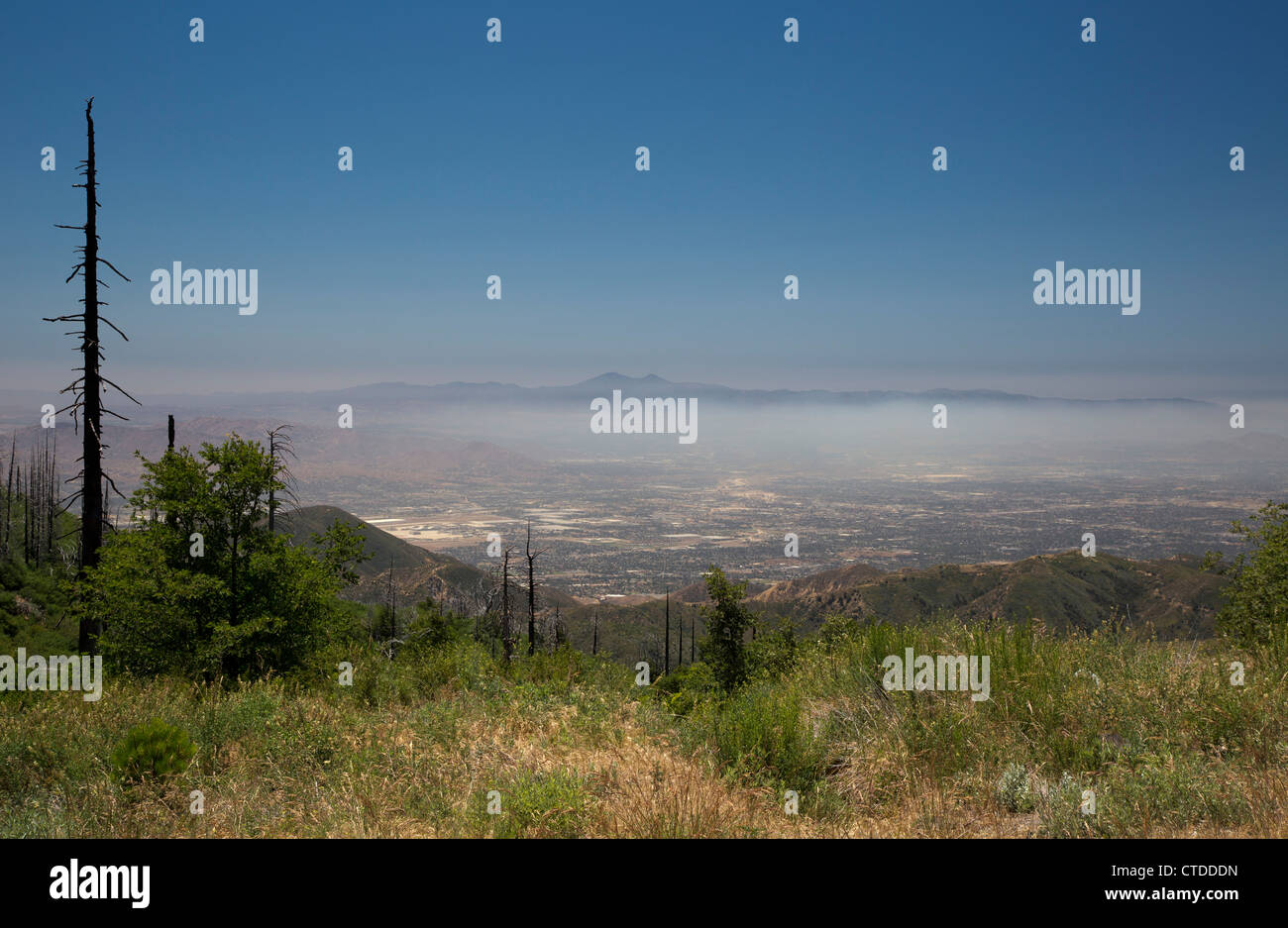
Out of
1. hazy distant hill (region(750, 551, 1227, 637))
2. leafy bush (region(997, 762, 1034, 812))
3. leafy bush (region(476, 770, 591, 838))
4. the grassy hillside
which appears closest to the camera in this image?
leafy bush (region(476, 770, 591, 838))

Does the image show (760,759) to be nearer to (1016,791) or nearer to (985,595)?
(1016,791)

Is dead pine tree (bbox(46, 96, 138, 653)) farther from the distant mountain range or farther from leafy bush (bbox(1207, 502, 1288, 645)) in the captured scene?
the distant mountain range

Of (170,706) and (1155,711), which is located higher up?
(1155,711)

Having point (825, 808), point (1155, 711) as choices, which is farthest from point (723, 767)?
point (1155, 711)

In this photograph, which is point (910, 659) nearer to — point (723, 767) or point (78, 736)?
point (723, 767)

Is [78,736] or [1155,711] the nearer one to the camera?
[1155,711]

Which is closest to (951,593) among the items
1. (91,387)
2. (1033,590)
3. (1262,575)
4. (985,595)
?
(985,595)

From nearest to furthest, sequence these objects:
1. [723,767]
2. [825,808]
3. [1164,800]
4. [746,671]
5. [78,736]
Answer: [1164,800] < [825,808] < [723,767] < [78,736] < [746,671]

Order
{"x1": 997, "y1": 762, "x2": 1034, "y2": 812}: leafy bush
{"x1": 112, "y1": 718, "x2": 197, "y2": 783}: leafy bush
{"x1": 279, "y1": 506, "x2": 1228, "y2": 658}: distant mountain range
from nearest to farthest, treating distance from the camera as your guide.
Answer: {"x1": 997, "y1": 762, "x2": 1034, "y2": 812}: leafy bush → {"x1": 112, "y1": 718, "x2": 197, "y2": 783}: leafy bush → {"x1": 279, "y1": 506, "x2": 1228, "y2": 658}: distant mountain range

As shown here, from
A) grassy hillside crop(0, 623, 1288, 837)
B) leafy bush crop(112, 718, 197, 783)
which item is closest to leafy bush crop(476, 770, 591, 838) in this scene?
grassy hillside crop(0, 623, 1288, 837)
